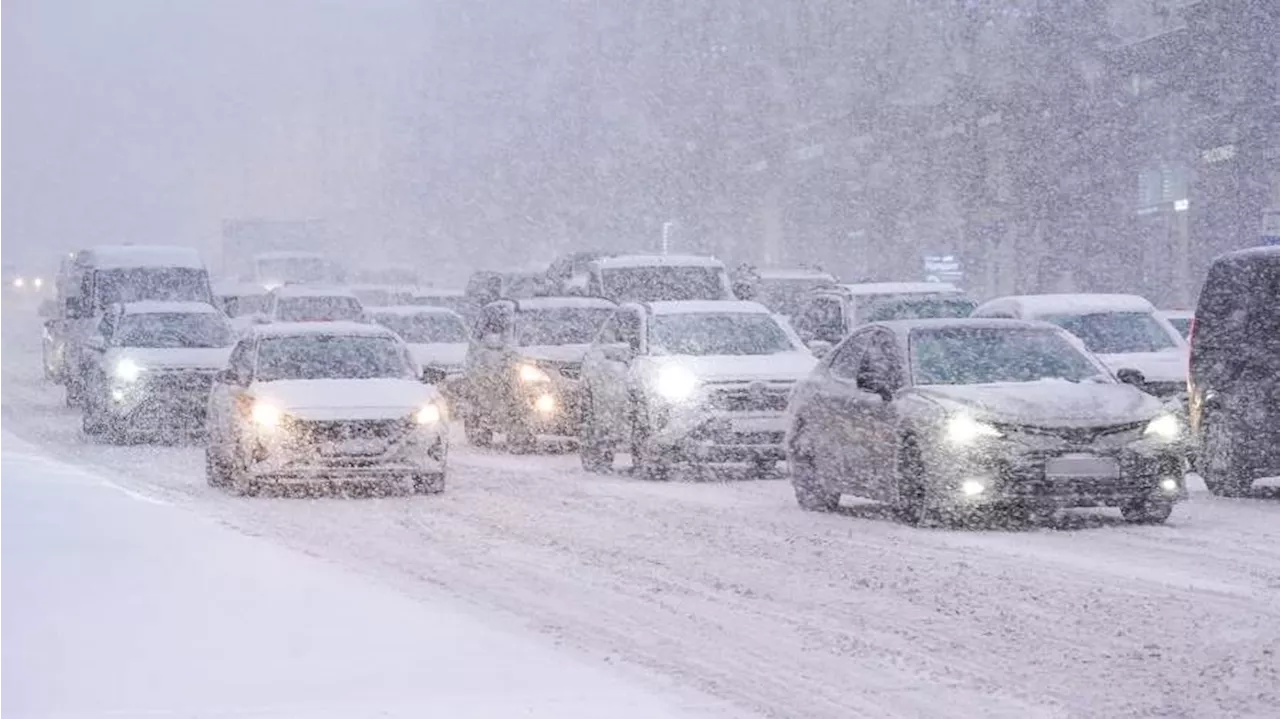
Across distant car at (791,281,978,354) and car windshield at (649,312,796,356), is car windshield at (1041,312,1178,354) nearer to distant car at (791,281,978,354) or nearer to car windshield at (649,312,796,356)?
car windshield at (649,312,796,356)

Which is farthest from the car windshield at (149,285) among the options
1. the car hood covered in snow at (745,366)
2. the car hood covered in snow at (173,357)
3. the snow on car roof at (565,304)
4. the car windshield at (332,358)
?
the car hood covered in snow at (745,366)

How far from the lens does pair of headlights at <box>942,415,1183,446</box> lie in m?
15.5

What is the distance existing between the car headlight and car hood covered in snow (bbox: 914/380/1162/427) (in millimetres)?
4423

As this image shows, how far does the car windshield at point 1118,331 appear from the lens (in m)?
23.1

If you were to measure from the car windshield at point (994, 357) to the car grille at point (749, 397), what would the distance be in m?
3.39

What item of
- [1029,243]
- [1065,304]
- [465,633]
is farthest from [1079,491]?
[1029,243]

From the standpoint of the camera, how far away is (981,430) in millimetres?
15570

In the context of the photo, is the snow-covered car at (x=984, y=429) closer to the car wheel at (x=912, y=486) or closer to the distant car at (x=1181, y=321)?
the car wheel at (x=912, y=486)

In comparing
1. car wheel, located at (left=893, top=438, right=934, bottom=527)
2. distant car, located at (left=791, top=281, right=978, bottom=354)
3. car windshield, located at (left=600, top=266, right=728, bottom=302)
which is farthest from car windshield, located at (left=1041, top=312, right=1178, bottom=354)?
car windshield, located at (left=600, top=266, right=728, bottom=302)

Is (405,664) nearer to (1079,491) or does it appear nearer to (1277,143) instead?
(1079,491)

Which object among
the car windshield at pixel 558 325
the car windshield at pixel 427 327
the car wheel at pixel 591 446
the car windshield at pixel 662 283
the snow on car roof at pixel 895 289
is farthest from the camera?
the car windshield at pixel 427 327

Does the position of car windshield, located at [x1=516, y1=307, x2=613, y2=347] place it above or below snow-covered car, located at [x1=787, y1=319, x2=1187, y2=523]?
above

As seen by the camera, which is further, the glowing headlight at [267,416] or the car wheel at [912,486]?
the glowing headlight at [267,416]

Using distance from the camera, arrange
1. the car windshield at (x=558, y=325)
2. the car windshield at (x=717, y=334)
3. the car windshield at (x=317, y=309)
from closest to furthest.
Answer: the car windshield at (x=717, y=334), the car windshield at (x=558, y=325), the car windshield at (x=317, y=309)
